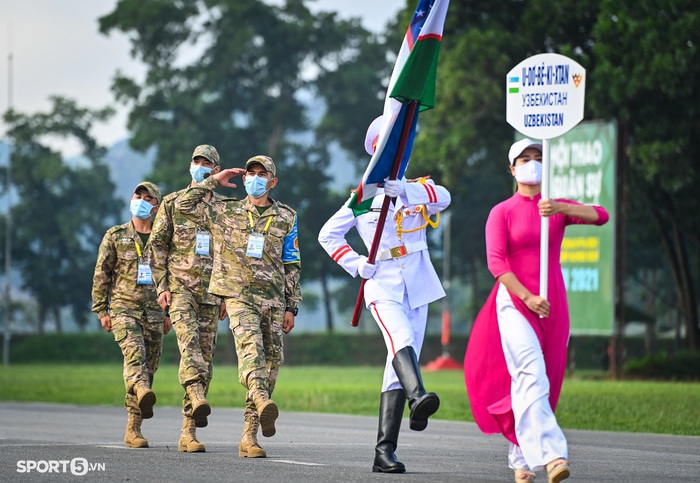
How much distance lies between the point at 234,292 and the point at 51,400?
1522 centimetres

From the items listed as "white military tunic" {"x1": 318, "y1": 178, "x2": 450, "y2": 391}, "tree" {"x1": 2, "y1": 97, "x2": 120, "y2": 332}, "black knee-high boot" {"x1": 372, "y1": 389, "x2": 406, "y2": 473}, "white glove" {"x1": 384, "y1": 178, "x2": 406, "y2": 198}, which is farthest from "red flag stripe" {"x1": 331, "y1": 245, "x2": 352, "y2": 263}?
"tree" {"x1": 2, "y1": 97, "x2": 120, "y2": 332}

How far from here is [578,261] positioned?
3019 centimetres

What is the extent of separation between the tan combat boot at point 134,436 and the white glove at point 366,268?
3.19 m

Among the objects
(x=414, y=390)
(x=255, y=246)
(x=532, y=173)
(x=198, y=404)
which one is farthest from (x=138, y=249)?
(x=532, y=173)

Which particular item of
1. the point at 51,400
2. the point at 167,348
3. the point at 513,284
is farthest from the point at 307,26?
the point at 513,284

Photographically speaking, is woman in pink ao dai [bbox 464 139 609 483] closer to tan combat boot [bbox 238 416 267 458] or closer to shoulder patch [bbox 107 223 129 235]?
tan combat boot [bbox 238 416 267 458]

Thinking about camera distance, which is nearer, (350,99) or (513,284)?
(513,284)

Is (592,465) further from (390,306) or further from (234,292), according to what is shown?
(234,292)

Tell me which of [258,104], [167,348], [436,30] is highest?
[258,104]

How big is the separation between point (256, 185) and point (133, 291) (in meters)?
1.98

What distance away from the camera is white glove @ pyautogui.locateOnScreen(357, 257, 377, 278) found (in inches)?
386

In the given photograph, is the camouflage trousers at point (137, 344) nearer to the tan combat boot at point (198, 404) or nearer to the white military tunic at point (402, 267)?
the tan combat boot at point (198, 404)

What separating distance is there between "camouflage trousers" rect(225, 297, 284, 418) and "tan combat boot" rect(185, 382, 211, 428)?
323 millimetres

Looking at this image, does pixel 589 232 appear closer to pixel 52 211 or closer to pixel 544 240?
pixel 544 240
